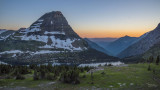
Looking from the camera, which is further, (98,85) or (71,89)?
(98,85)

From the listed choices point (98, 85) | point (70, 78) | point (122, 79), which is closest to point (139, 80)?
point (122, 79)

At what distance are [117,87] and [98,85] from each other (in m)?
6.13

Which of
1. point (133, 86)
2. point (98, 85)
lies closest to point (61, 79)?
point (98, 85)

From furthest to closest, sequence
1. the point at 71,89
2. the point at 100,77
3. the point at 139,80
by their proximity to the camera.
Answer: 1. the point at 100,77
2. the point at 139,80
3. the point at 71,89

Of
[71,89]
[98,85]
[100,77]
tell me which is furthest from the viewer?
[100,77]

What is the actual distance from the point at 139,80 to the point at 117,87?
1186 centimetres

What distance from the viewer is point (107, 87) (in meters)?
46.6

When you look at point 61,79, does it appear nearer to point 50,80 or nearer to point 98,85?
point 50,80

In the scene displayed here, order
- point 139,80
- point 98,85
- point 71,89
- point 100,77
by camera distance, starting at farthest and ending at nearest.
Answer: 1. point 100,77
2. point 139,80
3. point 98,85
4. point 71,89

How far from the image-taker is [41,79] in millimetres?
61125

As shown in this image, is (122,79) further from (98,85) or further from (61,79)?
(61,79)

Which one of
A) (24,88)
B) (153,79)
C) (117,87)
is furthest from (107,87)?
(24,88)

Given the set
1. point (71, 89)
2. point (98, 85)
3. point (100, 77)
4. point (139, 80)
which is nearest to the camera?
point (71, 89)

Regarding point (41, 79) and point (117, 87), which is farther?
point (41, 79)
